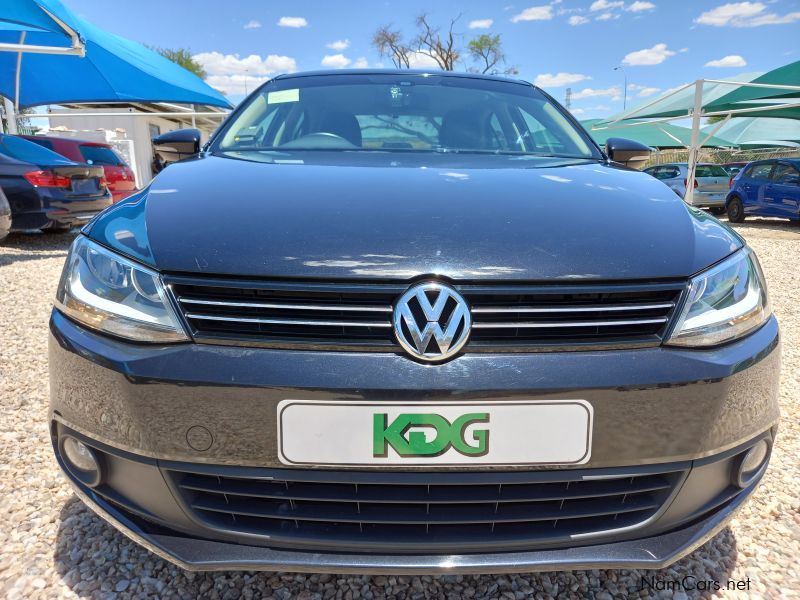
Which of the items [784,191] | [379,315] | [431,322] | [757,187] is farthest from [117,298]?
[757,187]

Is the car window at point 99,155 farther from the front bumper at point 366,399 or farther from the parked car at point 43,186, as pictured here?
the front bumper at point 366,399

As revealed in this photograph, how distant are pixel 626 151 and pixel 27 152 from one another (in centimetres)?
747

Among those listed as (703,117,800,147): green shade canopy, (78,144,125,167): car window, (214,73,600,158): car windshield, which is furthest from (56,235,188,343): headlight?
(703,117,800,147): green shade canopy

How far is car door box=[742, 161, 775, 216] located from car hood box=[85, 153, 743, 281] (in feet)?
41.6

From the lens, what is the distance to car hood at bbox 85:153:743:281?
1189mm

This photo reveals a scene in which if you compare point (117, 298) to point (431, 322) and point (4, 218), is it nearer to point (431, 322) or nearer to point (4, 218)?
point (431, 322)

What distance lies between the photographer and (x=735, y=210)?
12.9 metres

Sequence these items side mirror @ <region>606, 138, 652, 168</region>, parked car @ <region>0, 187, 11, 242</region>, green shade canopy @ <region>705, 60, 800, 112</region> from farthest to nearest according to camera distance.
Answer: green shade canopy @ <region>705, 60, 800, 112</region>, parked car @ <region>0, 187, 11, 242</region>, side mirror @ <region>606, 138, 652, 168</region>

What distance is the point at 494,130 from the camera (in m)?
2.31

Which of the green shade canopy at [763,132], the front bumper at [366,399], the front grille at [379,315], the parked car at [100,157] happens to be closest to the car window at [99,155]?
the parked car at [100,157]

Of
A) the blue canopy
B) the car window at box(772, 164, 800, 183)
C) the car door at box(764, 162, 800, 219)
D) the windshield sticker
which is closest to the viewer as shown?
the windshield sticker

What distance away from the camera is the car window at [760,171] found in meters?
12.3

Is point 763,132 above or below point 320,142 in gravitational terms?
above

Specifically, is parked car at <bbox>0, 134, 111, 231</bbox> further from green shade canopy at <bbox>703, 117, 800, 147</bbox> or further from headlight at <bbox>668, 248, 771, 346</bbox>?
green shade canopy at <bbox>703, 117, 800, 147</bbox>
